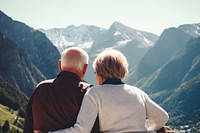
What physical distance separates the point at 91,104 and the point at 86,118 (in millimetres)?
304

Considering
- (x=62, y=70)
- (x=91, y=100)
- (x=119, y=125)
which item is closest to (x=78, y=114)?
(x=91, y=100)

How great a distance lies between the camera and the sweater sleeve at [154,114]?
845 cm

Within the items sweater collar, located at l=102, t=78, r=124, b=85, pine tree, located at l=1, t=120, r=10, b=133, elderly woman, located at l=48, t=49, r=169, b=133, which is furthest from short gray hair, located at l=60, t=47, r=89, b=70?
pine tree, located at l=1, t=120, r=10, b=133

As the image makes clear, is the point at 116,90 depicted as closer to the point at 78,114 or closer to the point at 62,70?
the point at 78,114

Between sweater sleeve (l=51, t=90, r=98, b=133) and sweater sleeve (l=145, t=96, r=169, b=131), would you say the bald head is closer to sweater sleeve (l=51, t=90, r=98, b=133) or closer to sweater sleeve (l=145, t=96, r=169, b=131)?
sweater sleeve (l=51, t=90, r=98, b=133)

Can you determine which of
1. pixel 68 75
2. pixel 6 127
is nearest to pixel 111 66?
pixel 68 75

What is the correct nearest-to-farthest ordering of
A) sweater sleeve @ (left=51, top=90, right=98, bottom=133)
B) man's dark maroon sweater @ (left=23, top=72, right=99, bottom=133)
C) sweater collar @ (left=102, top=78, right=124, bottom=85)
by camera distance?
sweater sleeve @ (left=51, top=90, right=98, bottom=133), man's dark maroon sweater @ (left=23, top=72, right=99, bottom=133), sweater collar @ (left=102, top=78, right=124, bottom=85)

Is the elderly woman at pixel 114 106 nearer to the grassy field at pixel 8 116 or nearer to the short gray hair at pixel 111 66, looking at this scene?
the short gray hair at pixel 111 66

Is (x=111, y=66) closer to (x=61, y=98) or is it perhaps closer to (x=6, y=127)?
(x=61, y=98)

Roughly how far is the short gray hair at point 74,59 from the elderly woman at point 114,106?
0.46 meters

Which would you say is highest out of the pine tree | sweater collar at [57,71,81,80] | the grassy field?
sweater collar at [57,71,81,80]

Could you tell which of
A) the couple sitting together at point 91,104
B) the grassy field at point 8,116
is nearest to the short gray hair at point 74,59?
the couple sitting together at point 91,104

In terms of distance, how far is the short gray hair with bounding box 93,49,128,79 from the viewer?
26.9ft

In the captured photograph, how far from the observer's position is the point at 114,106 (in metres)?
7.75
